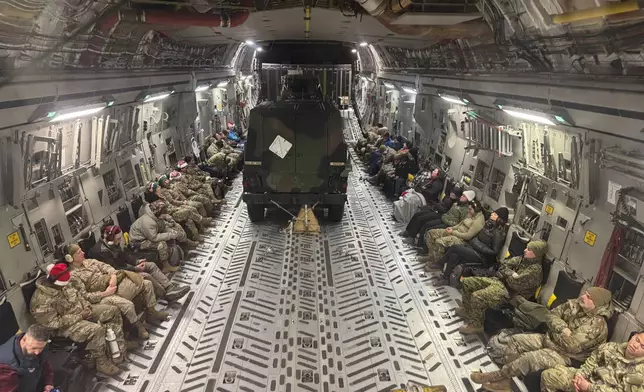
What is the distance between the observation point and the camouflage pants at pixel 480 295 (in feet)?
18.4

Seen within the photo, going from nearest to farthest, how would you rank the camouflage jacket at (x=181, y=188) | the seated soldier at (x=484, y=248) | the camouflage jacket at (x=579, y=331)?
the camouflage jacket at (x=579, y=331) < the seated soldier at (x=484, y=248) < the camouflage jacket at (x=181, y=188)

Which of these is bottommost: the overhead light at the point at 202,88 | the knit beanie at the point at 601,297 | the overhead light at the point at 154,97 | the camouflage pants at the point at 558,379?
the camouflage pants at the point at 558,379

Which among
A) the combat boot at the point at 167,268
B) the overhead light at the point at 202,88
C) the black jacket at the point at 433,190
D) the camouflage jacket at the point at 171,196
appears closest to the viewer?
the combat boot at the point at 167,268

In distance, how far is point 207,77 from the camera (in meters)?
13.3

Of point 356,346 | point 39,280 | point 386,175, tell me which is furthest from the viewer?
point 386,175

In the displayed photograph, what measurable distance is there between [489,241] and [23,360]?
641 cm

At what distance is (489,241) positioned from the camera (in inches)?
272

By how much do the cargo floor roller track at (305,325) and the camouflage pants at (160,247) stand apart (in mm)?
469

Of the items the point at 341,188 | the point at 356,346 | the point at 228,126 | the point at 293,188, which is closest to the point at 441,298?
the point at 356,346

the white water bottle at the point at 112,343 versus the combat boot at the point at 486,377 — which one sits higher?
the white water bottle at the point at 112,343

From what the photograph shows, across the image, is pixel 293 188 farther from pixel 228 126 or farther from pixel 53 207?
pixel 228 126

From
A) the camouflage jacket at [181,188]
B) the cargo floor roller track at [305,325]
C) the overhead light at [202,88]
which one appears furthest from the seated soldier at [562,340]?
the overhead light at [202,88]

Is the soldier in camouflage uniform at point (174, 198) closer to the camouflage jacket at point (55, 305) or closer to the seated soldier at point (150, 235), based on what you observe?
the seated soldier at point (150, 235)

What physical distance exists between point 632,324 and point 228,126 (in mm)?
15254
